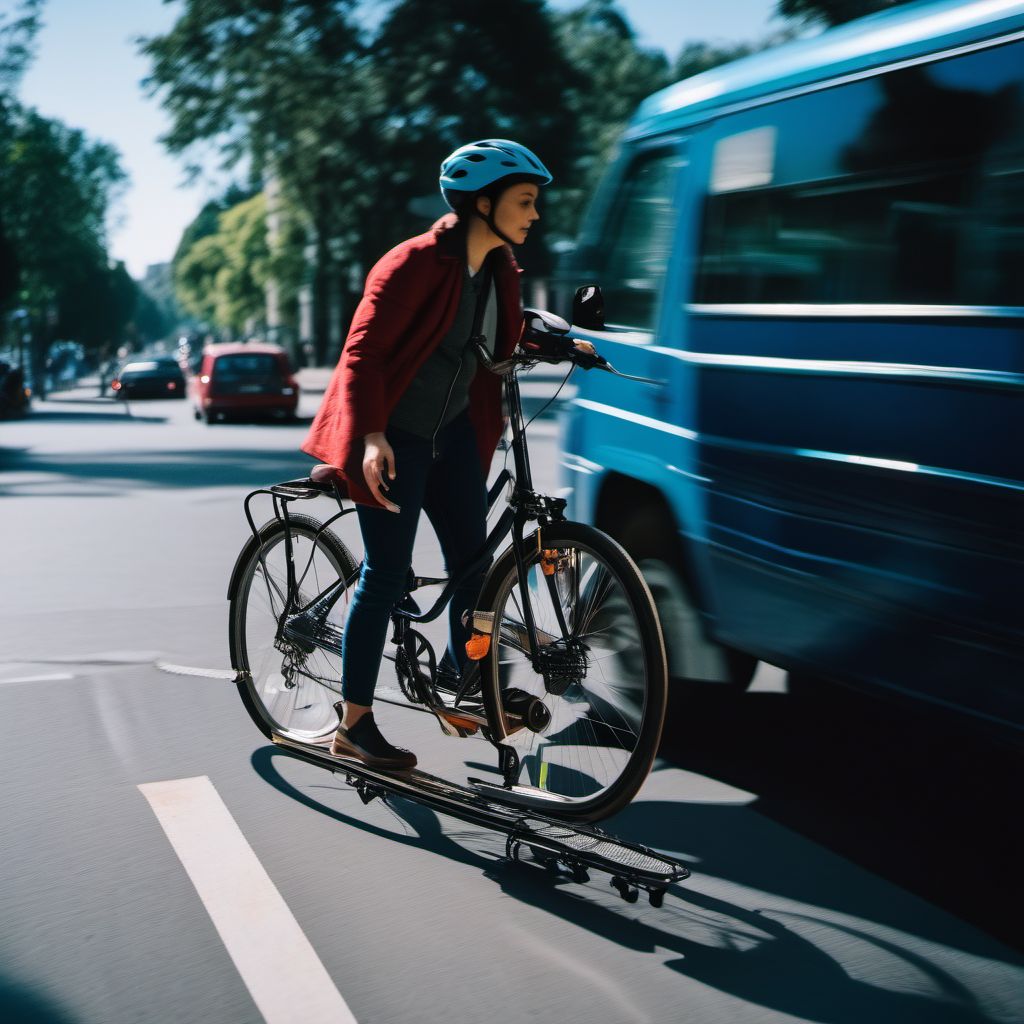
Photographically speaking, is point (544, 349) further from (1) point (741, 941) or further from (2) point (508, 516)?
(1) point (741, 941)

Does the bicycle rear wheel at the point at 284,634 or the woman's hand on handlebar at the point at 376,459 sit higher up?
the woman's hand on handlebar at the point at 376,459

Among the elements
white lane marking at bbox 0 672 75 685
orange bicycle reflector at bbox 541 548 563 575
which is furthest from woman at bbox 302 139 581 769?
white lane marking at bbox 0 672 75 685

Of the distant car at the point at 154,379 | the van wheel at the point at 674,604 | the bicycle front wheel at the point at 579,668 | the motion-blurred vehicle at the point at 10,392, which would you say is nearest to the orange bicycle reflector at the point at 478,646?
the bicycle front wheel at the point at 579,668

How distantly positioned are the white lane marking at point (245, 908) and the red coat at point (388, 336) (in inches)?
39.3

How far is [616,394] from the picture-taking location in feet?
16.5

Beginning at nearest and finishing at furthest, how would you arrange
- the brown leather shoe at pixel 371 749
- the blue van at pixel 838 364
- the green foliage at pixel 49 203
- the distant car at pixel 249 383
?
the blue van at pixel 838 364 → the brown leather shoe at pixel 371 749 → the distant car at pixel 249 383 → the green foliage at pixel 49 203

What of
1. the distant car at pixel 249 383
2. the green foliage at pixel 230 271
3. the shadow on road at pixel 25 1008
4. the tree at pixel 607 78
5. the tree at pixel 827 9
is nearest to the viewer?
the shadow on road at pixel 25 1008

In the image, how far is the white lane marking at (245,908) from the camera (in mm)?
2973

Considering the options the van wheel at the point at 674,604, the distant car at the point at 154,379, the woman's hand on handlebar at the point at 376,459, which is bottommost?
the distant car at the point at 154,379

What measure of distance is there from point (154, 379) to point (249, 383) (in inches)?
592

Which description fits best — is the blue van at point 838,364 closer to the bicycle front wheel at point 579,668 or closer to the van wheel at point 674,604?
the van wheel at point 674,604

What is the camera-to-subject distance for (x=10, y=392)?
32.5m

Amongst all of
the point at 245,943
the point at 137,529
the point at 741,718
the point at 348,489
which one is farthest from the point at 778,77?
the point at 137,529

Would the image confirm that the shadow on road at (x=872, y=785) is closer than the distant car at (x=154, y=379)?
Yes
